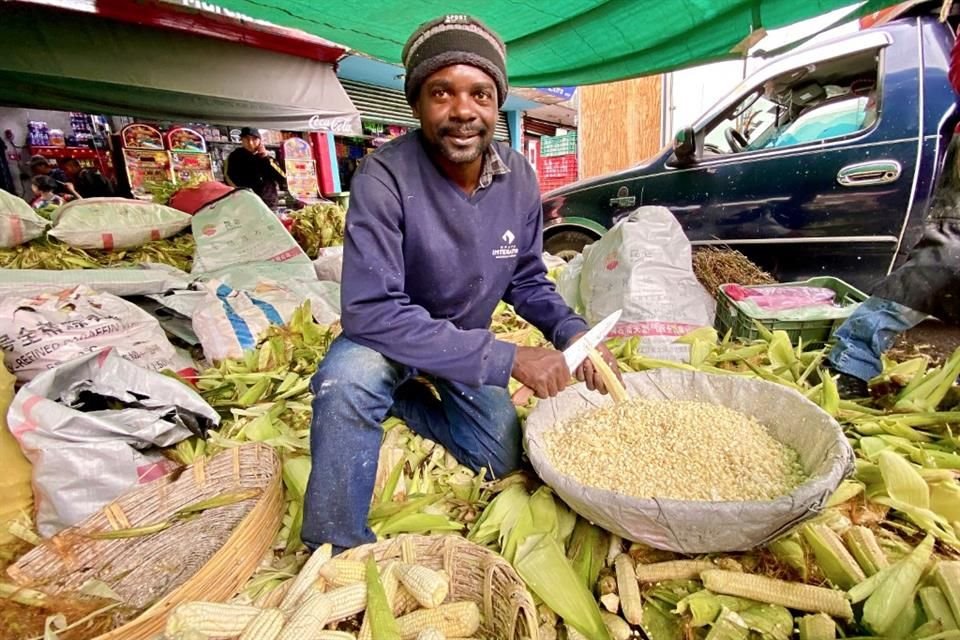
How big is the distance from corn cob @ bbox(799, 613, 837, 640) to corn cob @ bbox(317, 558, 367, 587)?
989mm

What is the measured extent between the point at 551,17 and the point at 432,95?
7.18ft

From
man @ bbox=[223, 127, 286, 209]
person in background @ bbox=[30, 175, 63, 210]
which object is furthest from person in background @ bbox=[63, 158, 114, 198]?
man @ bbox=[223, 127, 286, 209]

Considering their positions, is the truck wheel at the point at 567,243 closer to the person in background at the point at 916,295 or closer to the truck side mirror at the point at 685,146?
the truck side mirror at the point at 685,146

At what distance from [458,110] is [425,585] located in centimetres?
122

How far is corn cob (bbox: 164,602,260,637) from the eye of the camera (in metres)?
0.96

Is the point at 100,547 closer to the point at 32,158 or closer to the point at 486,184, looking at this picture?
the point at 486,184

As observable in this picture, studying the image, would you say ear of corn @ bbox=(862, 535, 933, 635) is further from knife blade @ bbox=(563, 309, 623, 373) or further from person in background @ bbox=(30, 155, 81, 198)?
person in background @ bbox=(30, 155, 81, 198)

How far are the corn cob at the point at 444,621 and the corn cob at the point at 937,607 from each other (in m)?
0.97

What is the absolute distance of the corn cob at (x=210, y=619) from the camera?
0.96m

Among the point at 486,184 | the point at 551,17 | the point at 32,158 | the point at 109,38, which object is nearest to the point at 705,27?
the point at 551,17

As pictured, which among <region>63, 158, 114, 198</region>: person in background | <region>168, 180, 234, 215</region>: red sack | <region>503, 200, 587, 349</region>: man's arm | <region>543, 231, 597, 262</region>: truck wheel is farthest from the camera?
<region>63, 158, 114, 198</region>: person in background

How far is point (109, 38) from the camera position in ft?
12.6

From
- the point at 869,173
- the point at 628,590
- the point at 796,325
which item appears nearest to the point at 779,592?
the point at 628,590

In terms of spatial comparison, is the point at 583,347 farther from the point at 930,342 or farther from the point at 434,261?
the point at 930,342
